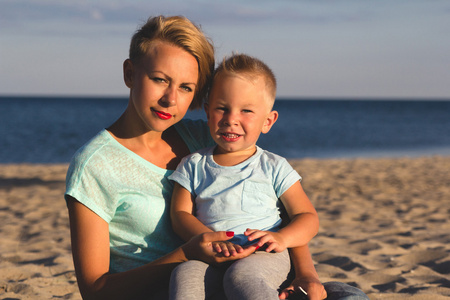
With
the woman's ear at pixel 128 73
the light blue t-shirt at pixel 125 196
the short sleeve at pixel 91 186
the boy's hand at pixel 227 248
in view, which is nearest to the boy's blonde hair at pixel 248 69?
the woman's ear at pixel 128 73

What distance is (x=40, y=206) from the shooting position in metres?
7.48

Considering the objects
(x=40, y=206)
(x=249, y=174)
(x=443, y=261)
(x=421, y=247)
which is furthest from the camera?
(x=40, y=206)

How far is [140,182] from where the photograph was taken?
232 cm

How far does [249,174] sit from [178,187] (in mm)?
332

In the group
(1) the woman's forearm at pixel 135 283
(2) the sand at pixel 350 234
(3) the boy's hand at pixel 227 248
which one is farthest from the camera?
(2) the sand at pixel 350 234

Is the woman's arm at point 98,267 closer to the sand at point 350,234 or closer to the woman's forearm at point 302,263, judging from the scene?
the woman's forearm at point 302,263

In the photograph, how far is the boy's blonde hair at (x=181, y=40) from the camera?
233cm

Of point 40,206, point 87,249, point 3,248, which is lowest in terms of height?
point 40,206

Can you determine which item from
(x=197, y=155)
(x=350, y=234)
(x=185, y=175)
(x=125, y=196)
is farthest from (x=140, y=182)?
(x=350, y=234)

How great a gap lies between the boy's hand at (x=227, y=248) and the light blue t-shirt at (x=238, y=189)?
0.63ft

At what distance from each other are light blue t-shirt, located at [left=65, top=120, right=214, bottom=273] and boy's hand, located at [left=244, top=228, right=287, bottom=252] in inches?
20.6

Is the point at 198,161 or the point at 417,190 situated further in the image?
the point at 417,190

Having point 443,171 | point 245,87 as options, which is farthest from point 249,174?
point 443,171

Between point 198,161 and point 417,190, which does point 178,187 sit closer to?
point 198,161
